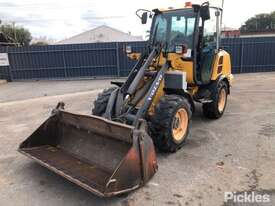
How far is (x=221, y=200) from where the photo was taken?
330cm

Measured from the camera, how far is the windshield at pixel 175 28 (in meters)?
5.57

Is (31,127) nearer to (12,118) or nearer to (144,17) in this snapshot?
(12,118)

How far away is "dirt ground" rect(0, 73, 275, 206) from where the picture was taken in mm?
3436

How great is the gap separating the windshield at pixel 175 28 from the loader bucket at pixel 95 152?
92.4 inches

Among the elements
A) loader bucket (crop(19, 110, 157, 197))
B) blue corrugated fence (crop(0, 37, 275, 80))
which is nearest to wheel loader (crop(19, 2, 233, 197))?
loader bucket (crop(19, 110, 157, 197))

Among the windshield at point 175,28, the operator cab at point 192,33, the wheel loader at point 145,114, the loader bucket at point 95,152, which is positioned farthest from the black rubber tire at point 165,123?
the windshield at point 175,28

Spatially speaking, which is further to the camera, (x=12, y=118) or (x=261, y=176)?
(x=12, y=118)

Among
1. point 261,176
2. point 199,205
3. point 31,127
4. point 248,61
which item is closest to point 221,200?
point 199,205

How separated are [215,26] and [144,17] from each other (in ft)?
5.16

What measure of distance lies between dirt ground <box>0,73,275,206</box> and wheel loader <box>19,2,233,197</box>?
0.24 m

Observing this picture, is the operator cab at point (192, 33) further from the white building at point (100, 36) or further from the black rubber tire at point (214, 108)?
the white building at point (100, 36)

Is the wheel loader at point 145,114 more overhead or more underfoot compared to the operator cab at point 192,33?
more underfoot

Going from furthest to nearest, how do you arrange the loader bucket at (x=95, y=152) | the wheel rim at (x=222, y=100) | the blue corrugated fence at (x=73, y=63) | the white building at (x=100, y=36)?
the white building at (x=100, y=36)
the blue corrugated fence at (x=73, y=63)
the wheel rim at (x=222, y=100)
the loader bucket at (x=95, y=152)

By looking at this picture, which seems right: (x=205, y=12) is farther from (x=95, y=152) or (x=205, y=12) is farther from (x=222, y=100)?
(x=95, y=152)
